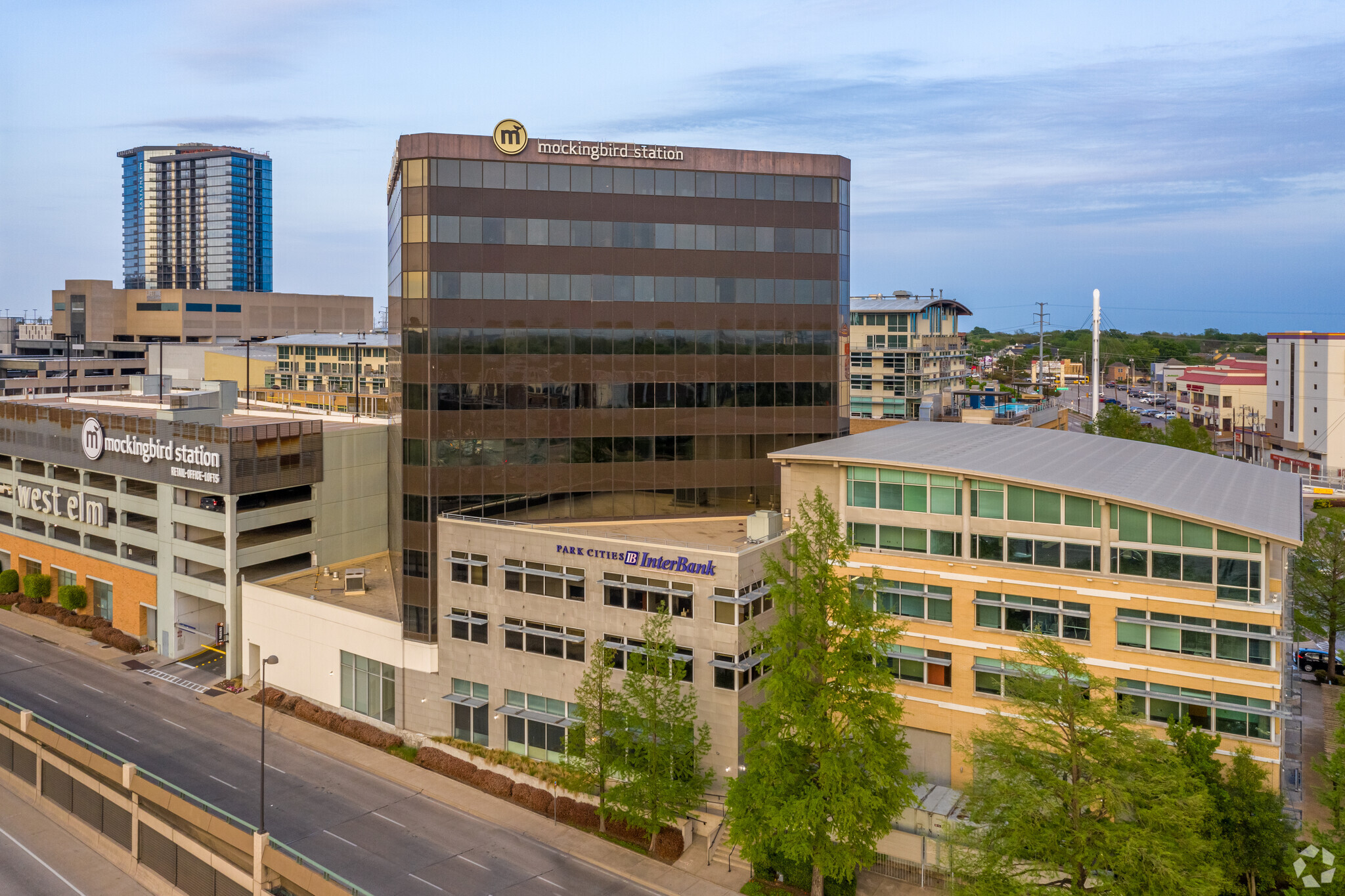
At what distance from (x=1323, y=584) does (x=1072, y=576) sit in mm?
30501

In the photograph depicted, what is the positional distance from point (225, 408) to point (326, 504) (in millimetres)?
22655

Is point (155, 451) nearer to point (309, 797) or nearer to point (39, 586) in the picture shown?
point (39, 586)

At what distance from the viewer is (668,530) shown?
6119 centimetres

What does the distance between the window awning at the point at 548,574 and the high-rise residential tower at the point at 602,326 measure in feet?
16.9

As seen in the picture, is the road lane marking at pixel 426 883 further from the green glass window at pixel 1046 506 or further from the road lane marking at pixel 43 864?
the green glass window at pixel 1046 506

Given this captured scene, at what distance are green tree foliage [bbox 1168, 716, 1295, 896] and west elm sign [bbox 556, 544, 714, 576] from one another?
22.6m

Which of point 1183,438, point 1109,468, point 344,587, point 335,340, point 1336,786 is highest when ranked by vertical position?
point 335,340

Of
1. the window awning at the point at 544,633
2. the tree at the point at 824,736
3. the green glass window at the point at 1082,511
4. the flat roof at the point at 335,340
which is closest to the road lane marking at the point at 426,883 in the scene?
the tree at the point at 824,736

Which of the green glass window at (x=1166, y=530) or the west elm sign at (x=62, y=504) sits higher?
the green glass window at (x=1166, y=530)

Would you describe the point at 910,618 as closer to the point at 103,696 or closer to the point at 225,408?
the point at 103,696

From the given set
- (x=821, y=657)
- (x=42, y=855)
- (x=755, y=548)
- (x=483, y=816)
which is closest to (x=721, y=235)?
(x=755, y=548)


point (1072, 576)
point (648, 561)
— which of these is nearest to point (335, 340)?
point (648, 561)

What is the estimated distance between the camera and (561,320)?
6169 centimetres

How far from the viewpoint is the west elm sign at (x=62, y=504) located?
82688 mm
